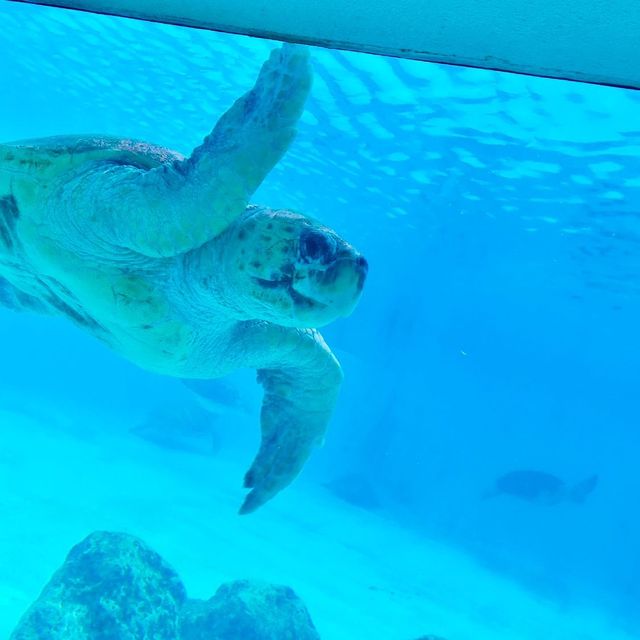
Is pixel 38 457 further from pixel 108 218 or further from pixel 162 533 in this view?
pixel 108 218

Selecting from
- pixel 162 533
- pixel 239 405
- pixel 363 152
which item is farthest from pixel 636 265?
pixel 162 533

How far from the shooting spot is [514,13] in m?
1.38

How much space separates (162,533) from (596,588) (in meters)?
20.8

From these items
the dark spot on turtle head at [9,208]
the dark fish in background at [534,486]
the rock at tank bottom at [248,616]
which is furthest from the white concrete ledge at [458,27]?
the dark fish in background at [534,486]

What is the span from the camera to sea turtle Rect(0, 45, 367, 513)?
2623 millimetres

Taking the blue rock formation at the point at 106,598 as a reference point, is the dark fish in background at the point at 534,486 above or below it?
above

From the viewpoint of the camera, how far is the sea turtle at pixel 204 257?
8.61 ft

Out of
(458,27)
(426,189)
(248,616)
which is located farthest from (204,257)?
(426,189)

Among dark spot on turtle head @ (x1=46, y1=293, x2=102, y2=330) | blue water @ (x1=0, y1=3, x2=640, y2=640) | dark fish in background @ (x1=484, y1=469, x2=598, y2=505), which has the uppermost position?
blue water @ (x1=0, y1=3, x2=640, y2=640)

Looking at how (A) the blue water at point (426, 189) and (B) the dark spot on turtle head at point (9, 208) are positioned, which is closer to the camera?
(B) the dark spot on turtle head at point (9, 208)

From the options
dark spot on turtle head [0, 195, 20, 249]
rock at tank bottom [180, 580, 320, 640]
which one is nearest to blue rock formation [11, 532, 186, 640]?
rock at tank bottom [180, 580, 320, 640]

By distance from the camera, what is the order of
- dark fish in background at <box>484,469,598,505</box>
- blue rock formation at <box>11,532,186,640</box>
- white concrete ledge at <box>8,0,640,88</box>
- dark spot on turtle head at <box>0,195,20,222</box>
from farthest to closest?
dark fish in background at <box>484,469,598,505</box> → blue rock formation at <box>11,532,186,640</box> → dark spot on turtle head at <box>0,195,20,222</box> → white concrete ledge at <box>8,0,640,88</box>

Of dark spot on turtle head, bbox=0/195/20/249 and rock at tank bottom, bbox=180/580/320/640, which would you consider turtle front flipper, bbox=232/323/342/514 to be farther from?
rock at tank bottom, bbox=180/580/320/640

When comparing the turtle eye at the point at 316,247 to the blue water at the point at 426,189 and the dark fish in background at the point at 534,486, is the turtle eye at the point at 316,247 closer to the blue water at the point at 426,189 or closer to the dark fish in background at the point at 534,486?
the blue water at the point at 426,189
